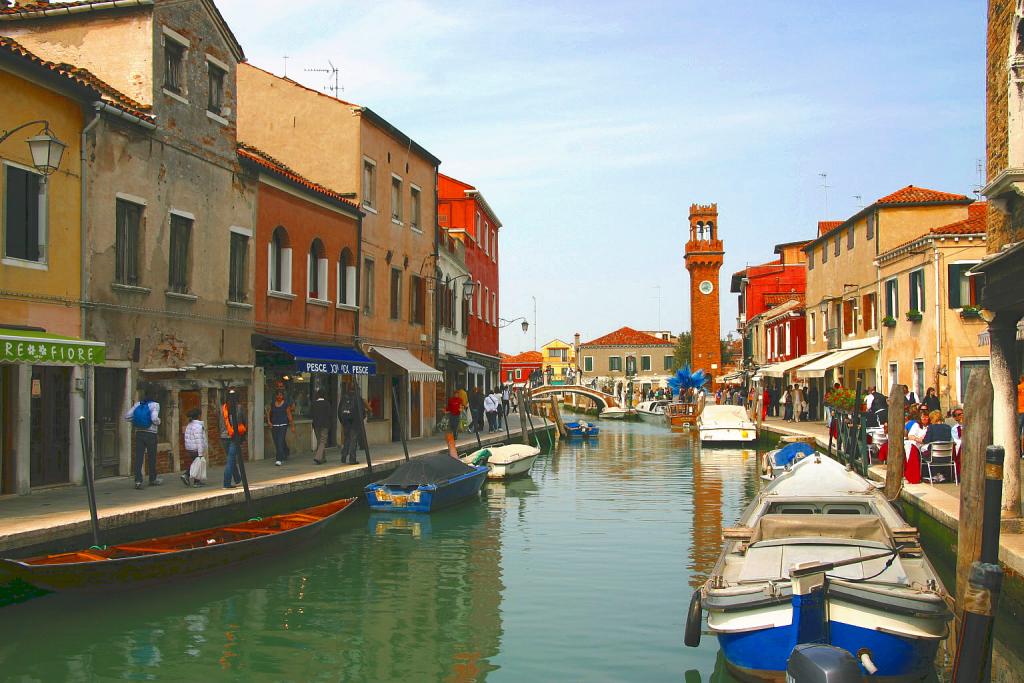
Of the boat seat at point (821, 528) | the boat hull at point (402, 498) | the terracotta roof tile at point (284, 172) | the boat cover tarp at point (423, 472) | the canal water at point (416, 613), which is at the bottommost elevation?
the canal water at point (416, 613)

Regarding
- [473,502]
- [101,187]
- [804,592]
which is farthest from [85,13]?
[804,592]

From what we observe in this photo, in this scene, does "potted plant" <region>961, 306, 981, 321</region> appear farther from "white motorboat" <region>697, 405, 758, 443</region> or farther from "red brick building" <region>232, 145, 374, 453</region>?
"red brick building" <region>232, 145, 374, 453</region>

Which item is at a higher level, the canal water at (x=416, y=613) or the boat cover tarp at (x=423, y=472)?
the boat cover tarp at (x=423, y=472)

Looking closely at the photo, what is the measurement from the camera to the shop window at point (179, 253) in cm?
1809

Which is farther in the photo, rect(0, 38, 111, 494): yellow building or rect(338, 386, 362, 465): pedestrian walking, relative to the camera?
rect(338, 386, 362, 465): pedestrian walking

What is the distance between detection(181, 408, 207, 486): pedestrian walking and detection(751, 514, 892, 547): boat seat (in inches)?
367

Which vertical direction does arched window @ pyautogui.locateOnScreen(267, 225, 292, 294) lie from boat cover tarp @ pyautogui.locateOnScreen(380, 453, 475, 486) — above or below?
above

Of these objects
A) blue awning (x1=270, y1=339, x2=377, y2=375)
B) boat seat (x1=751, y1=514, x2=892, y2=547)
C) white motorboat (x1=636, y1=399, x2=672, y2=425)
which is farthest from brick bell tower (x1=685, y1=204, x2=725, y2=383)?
boat seat (x1=751, y1=514, x2=892, y2=547)

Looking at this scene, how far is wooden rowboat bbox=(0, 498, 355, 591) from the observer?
9.93 metres

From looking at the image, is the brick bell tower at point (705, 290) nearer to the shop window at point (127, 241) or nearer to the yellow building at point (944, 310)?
the yellow building at point (944, 310)

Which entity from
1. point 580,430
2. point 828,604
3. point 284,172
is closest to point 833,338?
point 580,430

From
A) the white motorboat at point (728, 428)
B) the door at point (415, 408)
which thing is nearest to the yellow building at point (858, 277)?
the white motorboat at point (728, 428)

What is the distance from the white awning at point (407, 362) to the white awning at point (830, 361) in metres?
A: 13.9

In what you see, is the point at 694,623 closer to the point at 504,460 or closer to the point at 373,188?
the point at 504,460
